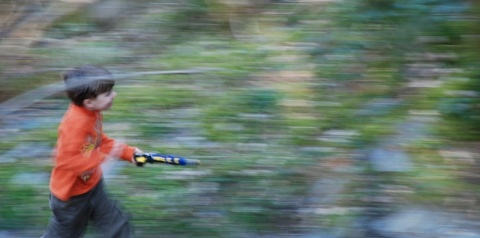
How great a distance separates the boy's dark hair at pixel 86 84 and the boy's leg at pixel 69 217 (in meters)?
0.61

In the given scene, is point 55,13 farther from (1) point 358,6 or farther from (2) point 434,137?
(2) point 434,137

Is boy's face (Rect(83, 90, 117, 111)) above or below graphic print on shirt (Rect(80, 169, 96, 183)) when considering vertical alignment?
above

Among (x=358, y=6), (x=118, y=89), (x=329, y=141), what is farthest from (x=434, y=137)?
(x=118, y=89)

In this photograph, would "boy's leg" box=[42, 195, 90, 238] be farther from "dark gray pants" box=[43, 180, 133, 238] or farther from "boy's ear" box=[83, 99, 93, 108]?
"boy's ear" box=[83, 99, 93, 108]


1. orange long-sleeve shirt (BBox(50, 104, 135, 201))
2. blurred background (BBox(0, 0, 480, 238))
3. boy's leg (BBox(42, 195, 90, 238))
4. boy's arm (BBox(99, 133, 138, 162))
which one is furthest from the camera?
blurred background (BBox(0, 0, 480, 238))

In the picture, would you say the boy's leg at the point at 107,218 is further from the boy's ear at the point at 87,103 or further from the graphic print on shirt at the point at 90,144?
the boy's ear at the point at 87,103

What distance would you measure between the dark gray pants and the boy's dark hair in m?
0.60

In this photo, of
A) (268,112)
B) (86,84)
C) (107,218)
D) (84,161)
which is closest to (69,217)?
(107,218)

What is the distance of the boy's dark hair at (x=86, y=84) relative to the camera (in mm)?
4410

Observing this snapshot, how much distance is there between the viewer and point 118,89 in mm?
7012

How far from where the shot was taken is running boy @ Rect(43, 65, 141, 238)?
4395 millimetres

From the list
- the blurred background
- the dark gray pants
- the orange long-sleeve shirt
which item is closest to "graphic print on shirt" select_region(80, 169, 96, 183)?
the orange long-sleeve shirt

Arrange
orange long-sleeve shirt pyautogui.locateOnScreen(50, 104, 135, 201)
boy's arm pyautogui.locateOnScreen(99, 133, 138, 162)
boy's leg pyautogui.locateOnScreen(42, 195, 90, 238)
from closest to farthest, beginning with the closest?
1. orange long-sleeve shirt pyautogui.locateOnScreen(50, 104, 135, 201)
2. boy's leg pyautogui.locateOnScreen(42, 195, 90, 238)
3. boy's arm pyautogui.locateOnScreen(99, 133, 138, 162)

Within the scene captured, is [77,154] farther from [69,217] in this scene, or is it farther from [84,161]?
[69,217]
